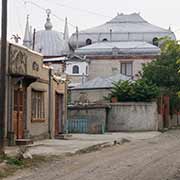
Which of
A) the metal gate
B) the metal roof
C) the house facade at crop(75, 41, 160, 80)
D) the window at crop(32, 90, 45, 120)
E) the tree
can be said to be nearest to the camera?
the window at crop(32, 90, 45, 120)

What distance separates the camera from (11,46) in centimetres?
2659

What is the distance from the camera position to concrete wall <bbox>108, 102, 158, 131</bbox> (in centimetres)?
4522

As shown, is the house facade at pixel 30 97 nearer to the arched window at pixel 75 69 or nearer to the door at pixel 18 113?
the door at pixel 18 113

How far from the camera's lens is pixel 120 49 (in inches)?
3219

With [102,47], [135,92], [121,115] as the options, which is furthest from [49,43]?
[121,115]

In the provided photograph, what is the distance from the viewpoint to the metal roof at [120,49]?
80625 millimetres

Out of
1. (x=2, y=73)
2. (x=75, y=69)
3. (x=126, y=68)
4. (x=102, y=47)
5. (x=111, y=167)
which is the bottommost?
(x=111, y=167)

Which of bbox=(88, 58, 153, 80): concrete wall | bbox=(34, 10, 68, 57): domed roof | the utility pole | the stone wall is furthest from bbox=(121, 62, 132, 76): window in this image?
the utility pole

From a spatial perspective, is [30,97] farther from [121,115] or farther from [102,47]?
[102,47]

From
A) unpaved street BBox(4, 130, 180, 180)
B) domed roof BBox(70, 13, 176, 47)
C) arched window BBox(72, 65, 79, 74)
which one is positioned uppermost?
domed roof BBox(70, 13, 176, 47)

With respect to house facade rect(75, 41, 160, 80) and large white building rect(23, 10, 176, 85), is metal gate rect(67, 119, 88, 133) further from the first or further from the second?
house facade rect(75, 41, 160, 80)

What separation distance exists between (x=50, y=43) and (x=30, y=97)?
191 ft

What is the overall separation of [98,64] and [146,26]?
15.3m

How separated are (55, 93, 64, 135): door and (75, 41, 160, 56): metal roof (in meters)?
43.7
